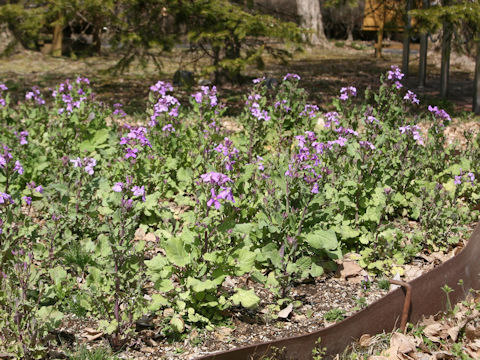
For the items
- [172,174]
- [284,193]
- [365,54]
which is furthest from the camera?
[365,54]

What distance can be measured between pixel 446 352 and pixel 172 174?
9.53ft

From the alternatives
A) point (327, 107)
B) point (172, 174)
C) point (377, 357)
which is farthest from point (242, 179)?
point (327, 107)

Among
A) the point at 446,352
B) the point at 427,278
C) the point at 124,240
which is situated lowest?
the point at 446,352

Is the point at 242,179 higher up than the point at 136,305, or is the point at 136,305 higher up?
the point at 242,179

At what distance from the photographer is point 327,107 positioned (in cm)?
935

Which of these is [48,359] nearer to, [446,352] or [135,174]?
[135,174]

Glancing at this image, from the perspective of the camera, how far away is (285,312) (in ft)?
11.4

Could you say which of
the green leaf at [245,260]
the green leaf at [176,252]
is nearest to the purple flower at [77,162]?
the green leaf at [176,252]

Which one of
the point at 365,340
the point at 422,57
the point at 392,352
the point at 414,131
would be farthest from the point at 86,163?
the point at 422,57

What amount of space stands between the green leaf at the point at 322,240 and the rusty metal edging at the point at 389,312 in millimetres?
572

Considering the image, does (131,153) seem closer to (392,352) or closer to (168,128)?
(168,128)

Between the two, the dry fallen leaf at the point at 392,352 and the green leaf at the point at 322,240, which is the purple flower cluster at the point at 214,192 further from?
the dry fallen leaf at the point at 392,352

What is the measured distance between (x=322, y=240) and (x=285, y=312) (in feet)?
1.77

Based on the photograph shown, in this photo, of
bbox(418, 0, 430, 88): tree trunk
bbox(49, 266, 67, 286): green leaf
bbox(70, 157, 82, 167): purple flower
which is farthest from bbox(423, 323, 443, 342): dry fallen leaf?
bbox(418, 0, 430, 88): tree trunk
